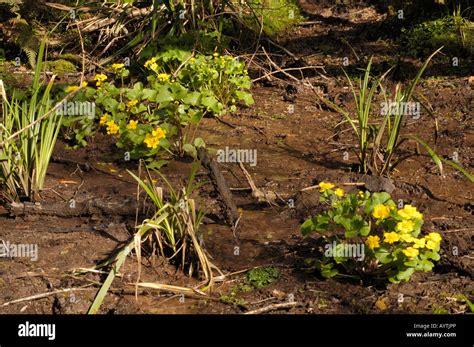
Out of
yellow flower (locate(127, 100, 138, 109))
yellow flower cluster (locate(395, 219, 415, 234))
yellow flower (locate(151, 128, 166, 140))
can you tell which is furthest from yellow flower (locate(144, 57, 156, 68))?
yellow flower cluster (locate(395, 219, 415, 234))

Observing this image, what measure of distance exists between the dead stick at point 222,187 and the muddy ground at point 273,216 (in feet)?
0.22

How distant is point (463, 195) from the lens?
471cm

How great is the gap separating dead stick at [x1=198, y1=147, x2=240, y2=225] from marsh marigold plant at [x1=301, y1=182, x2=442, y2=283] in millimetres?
676

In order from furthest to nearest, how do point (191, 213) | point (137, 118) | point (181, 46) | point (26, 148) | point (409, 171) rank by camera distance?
point (181, 46)
point (137, 118)
point (409, 171)
point (26, 148)
point (191, 213)

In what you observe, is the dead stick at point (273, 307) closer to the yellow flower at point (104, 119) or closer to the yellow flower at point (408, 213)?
the yellow flower at point (408, 213)

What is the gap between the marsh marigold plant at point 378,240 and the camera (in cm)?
357

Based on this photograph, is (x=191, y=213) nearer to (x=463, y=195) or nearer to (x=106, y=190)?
(x=106, y=190)

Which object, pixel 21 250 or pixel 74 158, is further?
pixel 74 158

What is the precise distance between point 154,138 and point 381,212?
6.08 feet

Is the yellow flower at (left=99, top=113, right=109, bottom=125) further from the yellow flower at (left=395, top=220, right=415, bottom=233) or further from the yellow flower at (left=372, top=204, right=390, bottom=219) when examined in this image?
the yellow flower at (left=395, top=220, right=415, bottom=233)

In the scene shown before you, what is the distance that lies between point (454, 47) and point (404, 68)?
556 mm

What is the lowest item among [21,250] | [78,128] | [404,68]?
[21,250]

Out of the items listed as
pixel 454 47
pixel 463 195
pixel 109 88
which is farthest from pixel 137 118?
pixel 454 47

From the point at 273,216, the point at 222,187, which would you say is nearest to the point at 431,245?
the point at 273,216
